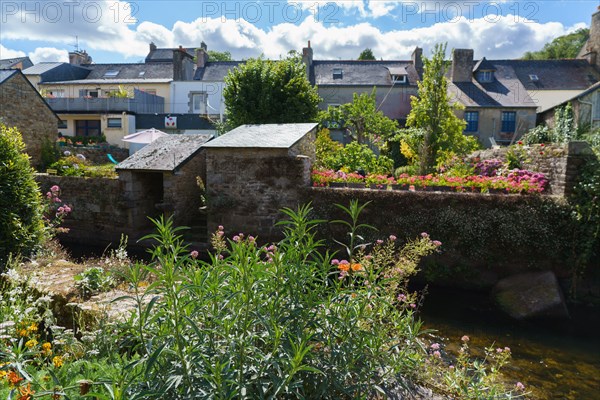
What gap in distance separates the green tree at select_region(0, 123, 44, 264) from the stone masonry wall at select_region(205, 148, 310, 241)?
5.27 metres

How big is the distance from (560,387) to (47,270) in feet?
23.0

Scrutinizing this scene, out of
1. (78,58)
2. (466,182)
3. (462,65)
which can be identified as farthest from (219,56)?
(466,182)

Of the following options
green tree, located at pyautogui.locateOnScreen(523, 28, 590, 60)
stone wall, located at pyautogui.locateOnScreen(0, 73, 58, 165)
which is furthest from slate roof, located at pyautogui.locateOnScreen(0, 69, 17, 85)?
green tree, located at pyautogui.locateOnScreen(523, 28, 590, 60)

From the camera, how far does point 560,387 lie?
5.55 metres

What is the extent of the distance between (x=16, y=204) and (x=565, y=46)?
50.1 m

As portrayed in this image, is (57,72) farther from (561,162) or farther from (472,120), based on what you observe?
(561,162)

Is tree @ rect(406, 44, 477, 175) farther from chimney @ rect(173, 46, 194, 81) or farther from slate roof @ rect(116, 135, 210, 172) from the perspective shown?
chimney @ rect(173, 46, 194, 81)

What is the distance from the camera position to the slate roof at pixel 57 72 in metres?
32.3

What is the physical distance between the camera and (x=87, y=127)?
1187 inches

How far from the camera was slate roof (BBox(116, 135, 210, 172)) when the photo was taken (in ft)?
38.8

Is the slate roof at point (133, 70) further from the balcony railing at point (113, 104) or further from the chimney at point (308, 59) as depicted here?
the chimney at point (308, 59)

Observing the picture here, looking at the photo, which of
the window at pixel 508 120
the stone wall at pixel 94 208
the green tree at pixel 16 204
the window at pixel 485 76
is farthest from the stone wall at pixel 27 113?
the window at pixel 485 76

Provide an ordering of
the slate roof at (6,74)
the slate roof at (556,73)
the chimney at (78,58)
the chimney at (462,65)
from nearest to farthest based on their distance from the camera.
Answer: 1. the slate roof at (6,74)
2. the chimney at (462,65)
3. the slate roof at (556,73)
4. the chimney at (78,58)

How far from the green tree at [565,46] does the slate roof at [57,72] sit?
45009 millimetres
